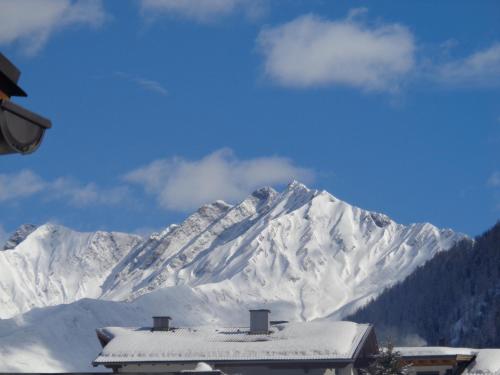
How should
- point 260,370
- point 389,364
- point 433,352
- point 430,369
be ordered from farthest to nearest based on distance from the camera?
1. point 430,369
2. point 433,352
3. point 389,364
4. point 260,370

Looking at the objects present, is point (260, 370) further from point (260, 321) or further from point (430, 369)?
point (430, 369)

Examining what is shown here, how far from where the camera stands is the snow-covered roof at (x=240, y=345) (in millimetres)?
43812

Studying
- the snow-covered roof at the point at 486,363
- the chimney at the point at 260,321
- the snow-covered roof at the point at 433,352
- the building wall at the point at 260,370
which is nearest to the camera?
the building wall at the point at 260,370

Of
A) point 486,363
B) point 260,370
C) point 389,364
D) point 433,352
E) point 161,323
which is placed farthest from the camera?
point 433,352

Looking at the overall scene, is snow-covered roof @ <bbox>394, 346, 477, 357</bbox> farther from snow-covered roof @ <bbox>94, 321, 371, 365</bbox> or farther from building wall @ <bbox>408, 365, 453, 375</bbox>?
snow-covered roof @ <bbox>94, 321, 371, 365</bbox>

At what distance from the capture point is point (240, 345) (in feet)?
148

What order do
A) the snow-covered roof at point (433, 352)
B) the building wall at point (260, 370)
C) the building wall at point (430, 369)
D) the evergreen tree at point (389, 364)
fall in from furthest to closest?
the building wall at point (430, 369) → the snow-covered roof at point (433, 352) → the evergreen tree at point (389, 364) → the building wall at point (260, 370)

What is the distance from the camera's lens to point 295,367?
4378 centimetres

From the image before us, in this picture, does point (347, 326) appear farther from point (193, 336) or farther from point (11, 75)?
point (11, 75)

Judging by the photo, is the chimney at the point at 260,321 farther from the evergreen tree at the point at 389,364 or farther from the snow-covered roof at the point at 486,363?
the snow-covered roof at the point at 486,363

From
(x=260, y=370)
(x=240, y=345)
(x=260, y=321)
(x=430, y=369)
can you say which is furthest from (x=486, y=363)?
(x=260, y=370)

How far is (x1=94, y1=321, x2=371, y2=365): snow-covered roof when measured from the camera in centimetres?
4381

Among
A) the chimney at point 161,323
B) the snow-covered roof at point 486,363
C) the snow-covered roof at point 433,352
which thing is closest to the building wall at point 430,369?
the snow-covered roof at point 433,352

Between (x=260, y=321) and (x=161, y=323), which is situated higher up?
(x=161, y=323)
